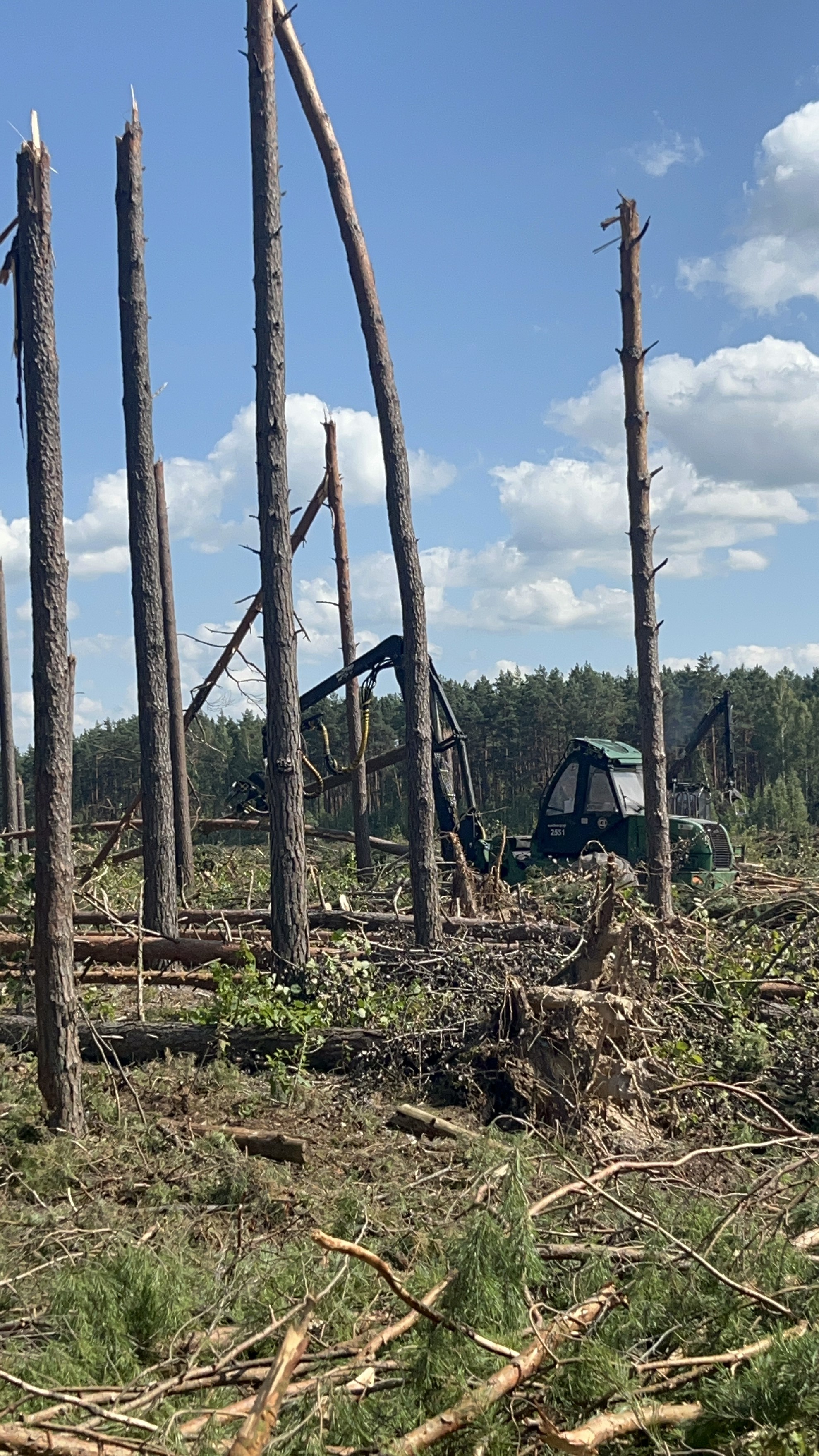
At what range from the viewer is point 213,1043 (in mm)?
9469

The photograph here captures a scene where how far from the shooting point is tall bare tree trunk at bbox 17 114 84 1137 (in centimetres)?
753

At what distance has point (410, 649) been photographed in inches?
495

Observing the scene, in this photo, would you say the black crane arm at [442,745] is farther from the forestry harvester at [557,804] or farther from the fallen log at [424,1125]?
the fallen log at [424,1125]

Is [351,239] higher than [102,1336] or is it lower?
higher

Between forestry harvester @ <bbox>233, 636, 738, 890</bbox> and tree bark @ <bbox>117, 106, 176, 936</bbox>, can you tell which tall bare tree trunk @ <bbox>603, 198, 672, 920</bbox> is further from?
tree bark @ <bbox>117, 106, 176, 936</bbox>

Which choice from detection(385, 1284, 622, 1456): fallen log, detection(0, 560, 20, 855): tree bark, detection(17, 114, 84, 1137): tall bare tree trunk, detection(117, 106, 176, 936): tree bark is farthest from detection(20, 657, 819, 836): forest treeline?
detection(385, 1284, 622, 1456): fallen log

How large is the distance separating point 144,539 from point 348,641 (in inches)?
271

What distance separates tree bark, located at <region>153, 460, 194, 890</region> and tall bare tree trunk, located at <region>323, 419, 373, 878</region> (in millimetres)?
2672

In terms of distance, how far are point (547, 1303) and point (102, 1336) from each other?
1811mm

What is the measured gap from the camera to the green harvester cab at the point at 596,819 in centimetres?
1673

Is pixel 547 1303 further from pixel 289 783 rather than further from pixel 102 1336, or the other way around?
pixel 289 783

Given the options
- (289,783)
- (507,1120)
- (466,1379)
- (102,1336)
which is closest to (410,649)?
(289,783)

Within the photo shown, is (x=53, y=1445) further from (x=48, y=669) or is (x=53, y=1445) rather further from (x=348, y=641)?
(x=348, y=641)

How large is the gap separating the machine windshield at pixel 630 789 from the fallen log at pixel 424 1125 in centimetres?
962
